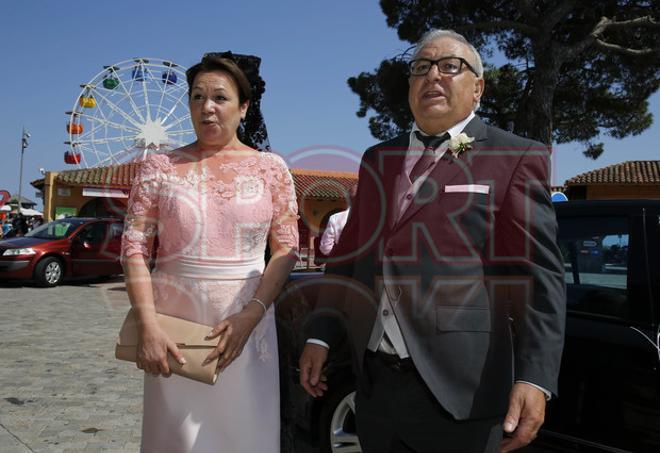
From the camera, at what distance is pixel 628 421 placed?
246cm

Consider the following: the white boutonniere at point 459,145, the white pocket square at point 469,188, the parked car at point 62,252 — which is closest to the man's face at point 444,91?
the white boutonniere at point 459,145

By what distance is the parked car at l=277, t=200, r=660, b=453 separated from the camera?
2461 millimetres

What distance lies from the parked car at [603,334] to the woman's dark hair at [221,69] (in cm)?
103

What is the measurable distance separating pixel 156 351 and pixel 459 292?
0.97m

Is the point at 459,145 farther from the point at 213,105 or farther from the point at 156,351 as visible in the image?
the point at 156,351

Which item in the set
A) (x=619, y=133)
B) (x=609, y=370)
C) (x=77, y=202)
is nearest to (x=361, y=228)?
(x=609, y=370)

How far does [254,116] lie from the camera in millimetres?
2428

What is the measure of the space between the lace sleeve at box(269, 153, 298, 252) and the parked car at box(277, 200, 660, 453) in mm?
450

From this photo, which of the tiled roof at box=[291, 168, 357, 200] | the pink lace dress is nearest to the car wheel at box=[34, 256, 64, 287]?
the pink lace dress

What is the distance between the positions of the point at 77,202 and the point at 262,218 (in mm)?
27180

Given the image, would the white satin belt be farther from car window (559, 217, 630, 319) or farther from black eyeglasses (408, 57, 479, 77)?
car window (559, 217, 630, 319)

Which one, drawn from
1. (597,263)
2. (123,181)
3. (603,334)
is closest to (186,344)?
(603,334)

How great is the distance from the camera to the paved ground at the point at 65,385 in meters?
3.83

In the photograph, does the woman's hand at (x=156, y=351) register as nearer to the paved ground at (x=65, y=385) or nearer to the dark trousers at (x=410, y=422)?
the dark trousers at (x=410, y=422)
